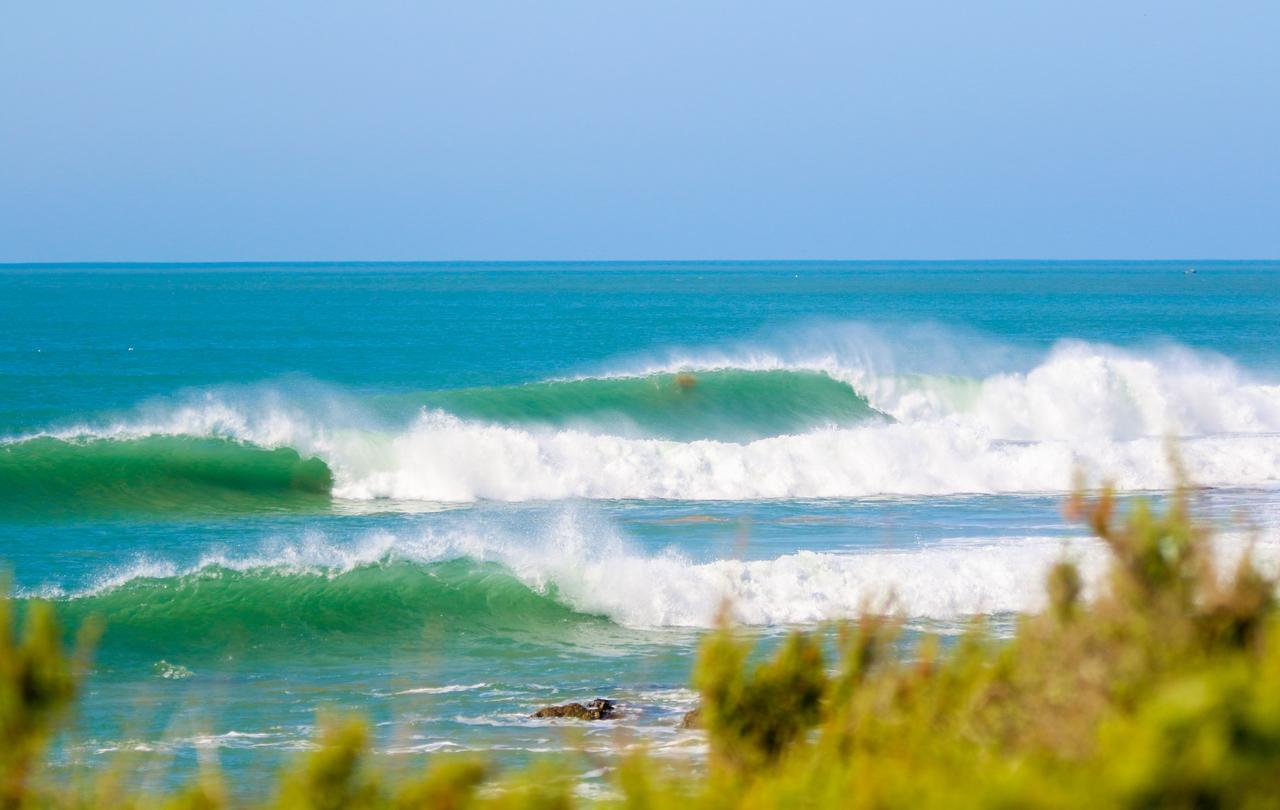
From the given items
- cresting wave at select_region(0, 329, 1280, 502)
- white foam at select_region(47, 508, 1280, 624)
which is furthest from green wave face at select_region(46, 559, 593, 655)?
cresting wave at select_region(0, 329, 1280, 502)

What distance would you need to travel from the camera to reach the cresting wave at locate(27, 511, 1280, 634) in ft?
49.0

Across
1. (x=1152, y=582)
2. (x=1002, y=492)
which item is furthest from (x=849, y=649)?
(x=1002, y=492)

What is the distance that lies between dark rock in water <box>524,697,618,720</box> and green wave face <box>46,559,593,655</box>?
3.92 metres

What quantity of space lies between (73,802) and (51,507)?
773 inches

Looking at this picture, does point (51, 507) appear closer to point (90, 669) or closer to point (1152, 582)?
point (90, 669)

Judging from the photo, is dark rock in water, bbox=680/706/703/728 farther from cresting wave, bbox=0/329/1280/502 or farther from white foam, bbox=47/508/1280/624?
cresting wave, bbox=0/329/1280/502

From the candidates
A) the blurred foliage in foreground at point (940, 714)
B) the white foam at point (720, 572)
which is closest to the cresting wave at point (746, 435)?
the white foam at point (720, 572)

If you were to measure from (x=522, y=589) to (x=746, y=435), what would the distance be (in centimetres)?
1694

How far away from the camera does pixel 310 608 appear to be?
50.5ft

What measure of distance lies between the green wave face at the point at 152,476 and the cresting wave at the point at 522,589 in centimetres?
725

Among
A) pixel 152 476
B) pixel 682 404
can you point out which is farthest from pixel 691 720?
pixel 682 404

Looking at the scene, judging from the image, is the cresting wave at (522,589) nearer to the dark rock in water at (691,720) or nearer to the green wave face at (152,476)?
the dark rock in water at (691,720)

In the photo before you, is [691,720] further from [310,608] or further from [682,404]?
[682,404]

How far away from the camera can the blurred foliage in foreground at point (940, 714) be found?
147 inches
